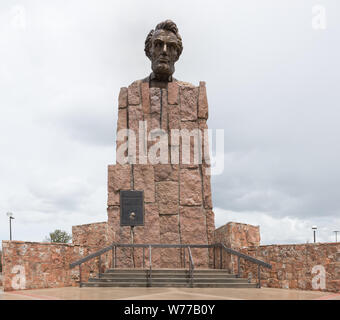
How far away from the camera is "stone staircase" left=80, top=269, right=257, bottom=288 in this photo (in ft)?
27.0

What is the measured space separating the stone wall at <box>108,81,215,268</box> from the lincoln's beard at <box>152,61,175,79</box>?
338 millimetres

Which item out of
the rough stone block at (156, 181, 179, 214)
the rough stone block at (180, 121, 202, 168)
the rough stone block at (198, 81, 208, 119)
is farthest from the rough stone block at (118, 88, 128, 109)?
the rough stone block at (156, 181, 179, 214)

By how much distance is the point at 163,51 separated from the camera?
12.1 meters

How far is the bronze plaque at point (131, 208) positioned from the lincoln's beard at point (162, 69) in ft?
12.4

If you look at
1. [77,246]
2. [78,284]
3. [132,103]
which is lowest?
[78,284]

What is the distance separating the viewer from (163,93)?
475 inches

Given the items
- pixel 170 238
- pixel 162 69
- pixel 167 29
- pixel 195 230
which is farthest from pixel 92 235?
pixel 167 29

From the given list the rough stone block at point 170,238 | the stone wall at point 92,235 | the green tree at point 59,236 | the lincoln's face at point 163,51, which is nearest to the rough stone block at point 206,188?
the rough stone block at point 170,238

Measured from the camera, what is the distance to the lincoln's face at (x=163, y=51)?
12.0 m

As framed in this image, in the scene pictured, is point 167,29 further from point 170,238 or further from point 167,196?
point 170,238

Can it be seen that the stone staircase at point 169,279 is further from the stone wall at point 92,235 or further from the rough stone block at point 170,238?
the rough stone block at point 170,238
